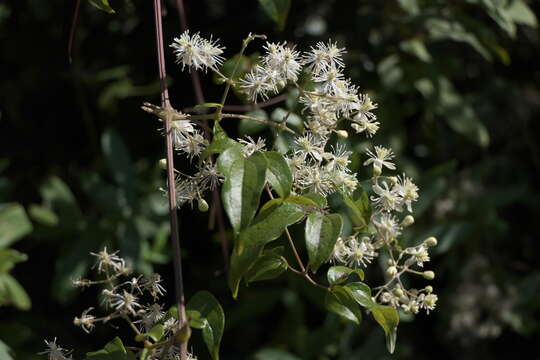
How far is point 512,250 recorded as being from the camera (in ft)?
9.61

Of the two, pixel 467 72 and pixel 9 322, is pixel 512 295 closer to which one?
pixel 467 72

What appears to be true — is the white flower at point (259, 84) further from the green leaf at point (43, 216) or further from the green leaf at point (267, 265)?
the green leaf at point (43, 216)

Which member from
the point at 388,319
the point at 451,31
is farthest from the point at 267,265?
the point at 451,31

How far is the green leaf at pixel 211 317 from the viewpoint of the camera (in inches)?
42.0

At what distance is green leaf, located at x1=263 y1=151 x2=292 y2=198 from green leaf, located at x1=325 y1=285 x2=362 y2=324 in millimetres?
192

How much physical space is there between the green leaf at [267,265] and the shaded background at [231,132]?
104 cm

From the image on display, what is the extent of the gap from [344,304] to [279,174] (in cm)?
24

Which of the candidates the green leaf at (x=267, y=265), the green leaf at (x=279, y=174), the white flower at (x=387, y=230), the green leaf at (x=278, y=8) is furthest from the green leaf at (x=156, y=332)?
the green leaf at (x=278, y=8)

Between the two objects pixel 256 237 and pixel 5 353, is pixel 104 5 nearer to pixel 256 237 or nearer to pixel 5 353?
pixel 256 237

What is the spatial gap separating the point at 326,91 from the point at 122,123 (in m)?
1.46

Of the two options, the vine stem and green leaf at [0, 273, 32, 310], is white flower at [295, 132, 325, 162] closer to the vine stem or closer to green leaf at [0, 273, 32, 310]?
the vine stem

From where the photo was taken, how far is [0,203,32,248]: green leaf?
176 cm

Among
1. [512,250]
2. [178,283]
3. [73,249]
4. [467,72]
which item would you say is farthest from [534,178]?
[178,283]

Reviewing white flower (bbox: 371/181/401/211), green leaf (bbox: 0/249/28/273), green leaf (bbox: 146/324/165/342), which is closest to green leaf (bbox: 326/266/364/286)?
white flower (bbox: 371/181/401/211)
